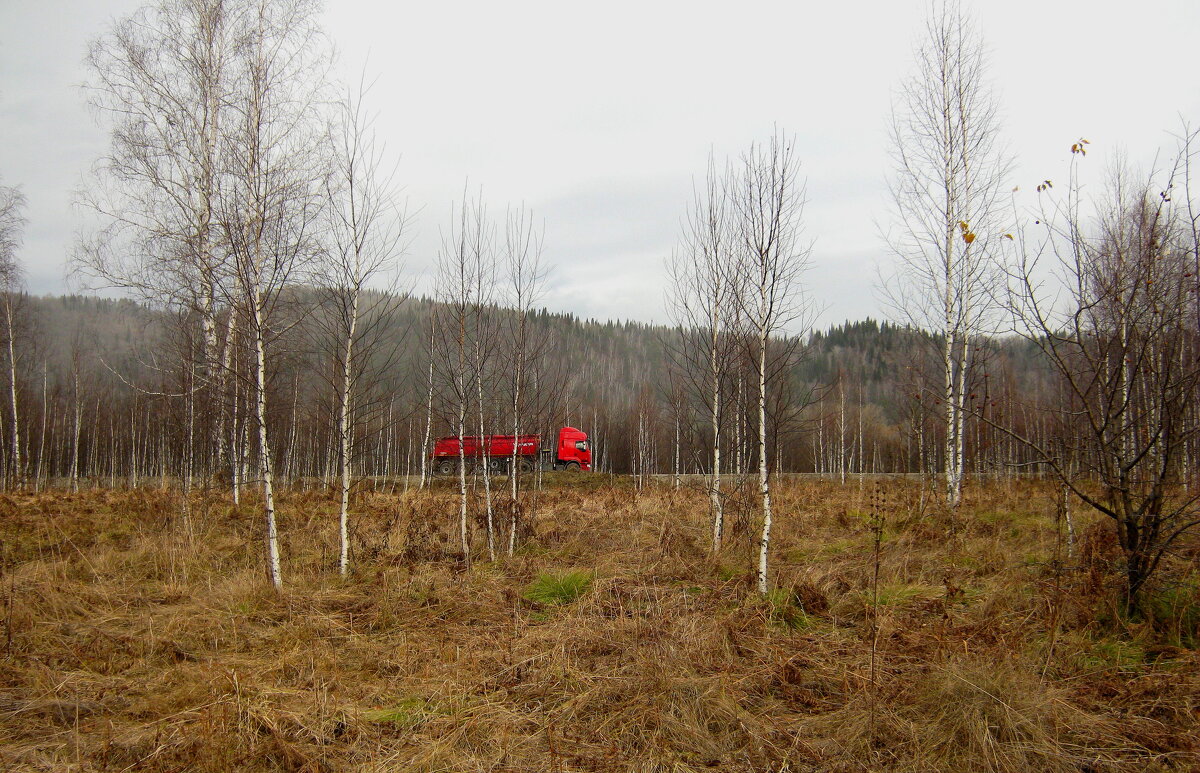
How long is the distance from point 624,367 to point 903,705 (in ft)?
206

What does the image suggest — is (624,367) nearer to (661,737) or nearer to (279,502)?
(279,502)

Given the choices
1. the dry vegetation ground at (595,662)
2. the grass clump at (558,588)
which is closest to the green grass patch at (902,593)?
the dry vegetation ground at (595,662)

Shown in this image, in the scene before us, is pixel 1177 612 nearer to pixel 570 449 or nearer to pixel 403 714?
pixel 403 714

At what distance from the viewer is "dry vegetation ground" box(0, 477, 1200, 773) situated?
3.34m

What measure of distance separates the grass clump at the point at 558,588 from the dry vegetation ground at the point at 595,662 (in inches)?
1.3

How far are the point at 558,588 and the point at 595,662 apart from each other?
7.53 ft

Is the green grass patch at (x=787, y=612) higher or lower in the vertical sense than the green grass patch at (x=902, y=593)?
lower

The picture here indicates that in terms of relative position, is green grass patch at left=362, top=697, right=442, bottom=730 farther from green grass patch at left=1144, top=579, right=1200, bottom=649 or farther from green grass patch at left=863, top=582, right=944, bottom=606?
green grass patch at left=1144, top=579, right=1200, bottom=649

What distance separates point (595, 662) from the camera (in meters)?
4.71

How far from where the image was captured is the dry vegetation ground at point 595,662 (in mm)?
3344

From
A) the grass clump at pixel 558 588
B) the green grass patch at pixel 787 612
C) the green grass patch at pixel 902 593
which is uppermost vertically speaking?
the green grass patch at pixel 902 593

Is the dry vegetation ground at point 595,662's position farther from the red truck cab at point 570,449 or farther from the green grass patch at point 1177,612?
the red truck cab at point 570,449

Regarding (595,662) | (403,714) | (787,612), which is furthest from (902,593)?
(403,714)

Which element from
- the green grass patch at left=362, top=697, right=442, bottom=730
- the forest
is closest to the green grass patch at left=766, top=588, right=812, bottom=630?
the forest
